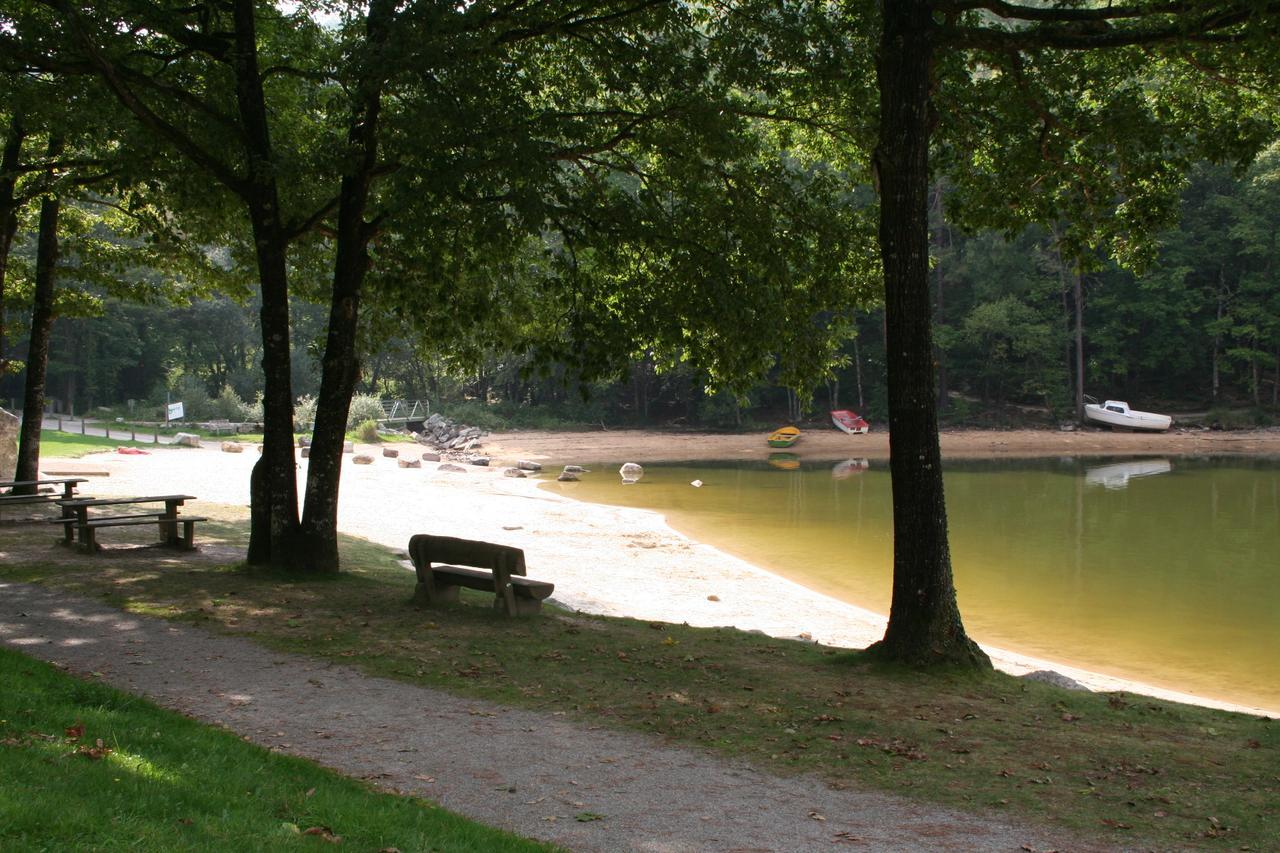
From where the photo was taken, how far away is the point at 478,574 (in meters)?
10.3

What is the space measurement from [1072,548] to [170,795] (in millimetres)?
20572

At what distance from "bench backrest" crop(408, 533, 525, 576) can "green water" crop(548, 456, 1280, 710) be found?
769cm

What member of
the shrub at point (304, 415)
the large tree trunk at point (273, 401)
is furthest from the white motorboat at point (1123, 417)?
the large tree trunk at point (273, 401)

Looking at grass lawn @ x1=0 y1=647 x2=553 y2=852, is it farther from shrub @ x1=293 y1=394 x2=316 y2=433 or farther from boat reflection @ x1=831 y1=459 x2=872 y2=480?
shrub @ x1=293 y1=394 x2=316 y2=433

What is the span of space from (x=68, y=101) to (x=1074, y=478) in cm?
3343

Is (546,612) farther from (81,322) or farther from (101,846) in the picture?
(81,322)

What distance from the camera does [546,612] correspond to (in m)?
10.9

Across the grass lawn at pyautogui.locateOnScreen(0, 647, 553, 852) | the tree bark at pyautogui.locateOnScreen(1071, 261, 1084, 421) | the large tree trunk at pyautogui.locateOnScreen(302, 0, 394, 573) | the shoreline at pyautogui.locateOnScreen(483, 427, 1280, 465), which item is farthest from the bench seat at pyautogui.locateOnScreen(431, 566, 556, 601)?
the tree bark at pyautogui.locateOnScreen(1071, 261, 1084, 421)

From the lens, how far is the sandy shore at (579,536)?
1345 centimetres

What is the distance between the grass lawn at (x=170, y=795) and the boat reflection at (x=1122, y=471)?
107 ft

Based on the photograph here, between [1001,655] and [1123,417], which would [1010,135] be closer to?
[1001,655]

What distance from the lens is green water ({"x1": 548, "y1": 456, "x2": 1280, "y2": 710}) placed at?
13.8 metres

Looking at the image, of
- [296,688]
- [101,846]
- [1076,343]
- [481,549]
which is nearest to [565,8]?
[481,549]

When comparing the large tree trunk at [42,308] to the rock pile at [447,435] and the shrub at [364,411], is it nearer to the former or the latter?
the rock pile at [447,435]
